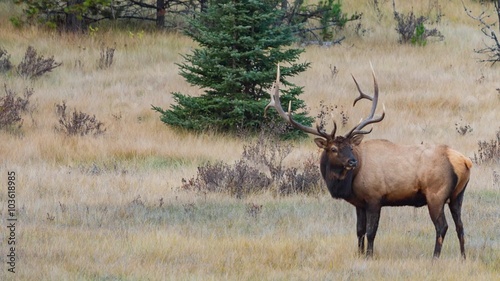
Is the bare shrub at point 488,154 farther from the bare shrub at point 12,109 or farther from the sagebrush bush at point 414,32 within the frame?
the sagebrush bush at point 414,32

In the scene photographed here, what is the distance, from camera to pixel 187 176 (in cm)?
1186

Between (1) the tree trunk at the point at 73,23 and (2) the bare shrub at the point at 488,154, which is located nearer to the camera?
(2) the bare shrub at the point at 488,154

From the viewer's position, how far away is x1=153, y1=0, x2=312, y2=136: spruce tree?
1491 cm

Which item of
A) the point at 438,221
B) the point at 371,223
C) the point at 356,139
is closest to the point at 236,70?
the point at 356,139

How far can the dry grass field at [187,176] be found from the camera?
746 centimetres

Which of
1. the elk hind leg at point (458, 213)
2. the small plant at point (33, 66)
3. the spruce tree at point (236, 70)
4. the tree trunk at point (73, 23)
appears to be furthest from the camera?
the tree trunk at point (73, 23)

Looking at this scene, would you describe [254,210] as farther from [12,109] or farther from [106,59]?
[106,59]

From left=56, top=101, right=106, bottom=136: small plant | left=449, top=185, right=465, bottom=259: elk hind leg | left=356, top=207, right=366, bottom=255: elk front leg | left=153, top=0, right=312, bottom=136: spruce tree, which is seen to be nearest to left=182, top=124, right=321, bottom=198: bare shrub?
left=356, top=207, right=366, bottom=255: elk front leg

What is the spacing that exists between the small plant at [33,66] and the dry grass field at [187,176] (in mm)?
248

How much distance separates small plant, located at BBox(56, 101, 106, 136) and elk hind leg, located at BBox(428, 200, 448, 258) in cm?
763

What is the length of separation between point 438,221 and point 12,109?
9.01 m

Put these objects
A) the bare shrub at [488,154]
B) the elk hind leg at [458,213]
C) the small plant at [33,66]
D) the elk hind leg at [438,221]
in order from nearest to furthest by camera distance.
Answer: the elk hind leg at [438,221] → the elk hind leg at [458,213] → the bare shrub at [488,154] → the small plant at [33,66]

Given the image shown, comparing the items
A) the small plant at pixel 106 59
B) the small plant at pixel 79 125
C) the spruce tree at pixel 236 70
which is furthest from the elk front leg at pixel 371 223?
the small plant at pixel 106 59

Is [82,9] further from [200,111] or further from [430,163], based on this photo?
[430,163]
